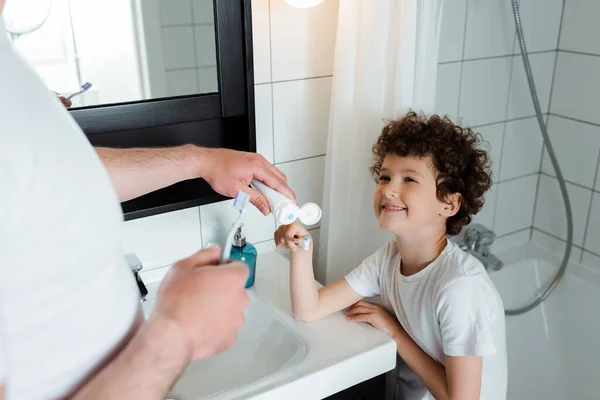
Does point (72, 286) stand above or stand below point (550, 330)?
above

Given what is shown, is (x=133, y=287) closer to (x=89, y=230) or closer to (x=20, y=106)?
(x=89, y=230)

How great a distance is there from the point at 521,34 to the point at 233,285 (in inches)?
51.2

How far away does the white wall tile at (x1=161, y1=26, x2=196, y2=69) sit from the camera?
1.13 metres

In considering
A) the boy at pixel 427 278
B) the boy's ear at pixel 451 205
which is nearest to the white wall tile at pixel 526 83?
the boy at pixel 427 278

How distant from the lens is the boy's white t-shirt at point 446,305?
1030mm

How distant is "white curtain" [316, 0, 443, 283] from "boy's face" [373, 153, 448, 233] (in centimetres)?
18

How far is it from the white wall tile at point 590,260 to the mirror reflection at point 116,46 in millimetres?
1306

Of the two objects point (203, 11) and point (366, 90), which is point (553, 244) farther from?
point (203, 11)

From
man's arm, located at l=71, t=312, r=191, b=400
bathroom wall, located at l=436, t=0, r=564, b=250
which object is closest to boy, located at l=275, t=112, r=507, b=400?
bathroom wall, located at l=436, t=0, r=564, b=250

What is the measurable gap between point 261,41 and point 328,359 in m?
0.69

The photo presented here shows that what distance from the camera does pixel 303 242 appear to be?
111cm

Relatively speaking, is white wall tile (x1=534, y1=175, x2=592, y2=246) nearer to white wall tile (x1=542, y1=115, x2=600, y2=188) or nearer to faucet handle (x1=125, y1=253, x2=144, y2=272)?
white wall tile (x1=542, y1=115, x2=600, y2=188)

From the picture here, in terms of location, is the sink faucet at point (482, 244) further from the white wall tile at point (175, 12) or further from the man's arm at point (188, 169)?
the white wall tile at point (175, 12)

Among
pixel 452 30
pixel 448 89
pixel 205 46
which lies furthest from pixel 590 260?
pixel 205 46
